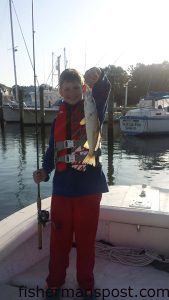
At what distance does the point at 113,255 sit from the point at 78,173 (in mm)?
1391

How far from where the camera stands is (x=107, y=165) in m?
15.3

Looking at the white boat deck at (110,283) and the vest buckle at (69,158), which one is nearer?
the vest buckle at (69,158)

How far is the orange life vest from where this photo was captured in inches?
115

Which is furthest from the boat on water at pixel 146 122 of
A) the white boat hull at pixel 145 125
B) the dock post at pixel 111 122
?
the dock post at pixel 111 122

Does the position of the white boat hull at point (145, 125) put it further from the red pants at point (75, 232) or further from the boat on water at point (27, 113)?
the red pants at point (75, 232)

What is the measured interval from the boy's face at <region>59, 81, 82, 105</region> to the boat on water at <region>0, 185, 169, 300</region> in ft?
4.48

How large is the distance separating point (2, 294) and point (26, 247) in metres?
0.61

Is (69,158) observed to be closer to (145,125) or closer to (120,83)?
(145,125)

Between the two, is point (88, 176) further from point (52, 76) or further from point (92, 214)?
point (52, 76)

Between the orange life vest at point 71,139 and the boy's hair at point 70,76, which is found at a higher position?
the boy's hair at point 70,76

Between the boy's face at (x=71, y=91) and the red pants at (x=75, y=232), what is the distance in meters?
0.85

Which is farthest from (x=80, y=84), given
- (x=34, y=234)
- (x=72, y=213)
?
(x=34, y=234)

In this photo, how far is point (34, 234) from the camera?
12.1 feet

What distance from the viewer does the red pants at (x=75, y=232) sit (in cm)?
290
